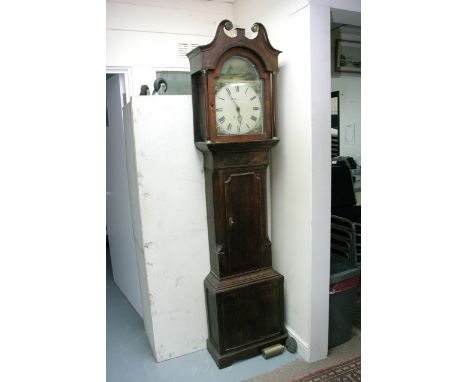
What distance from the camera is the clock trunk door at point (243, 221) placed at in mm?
2287

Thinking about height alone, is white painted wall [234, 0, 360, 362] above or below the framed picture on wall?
below

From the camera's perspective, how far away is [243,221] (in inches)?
92.0

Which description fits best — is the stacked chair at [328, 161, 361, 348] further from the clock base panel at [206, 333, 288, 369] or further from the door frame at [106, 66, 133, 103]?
the door frame at [106, 66, 133, 103]

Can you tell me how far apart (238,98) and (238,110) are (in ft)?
0.23

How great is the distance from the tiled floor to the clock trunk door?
0.59 metres

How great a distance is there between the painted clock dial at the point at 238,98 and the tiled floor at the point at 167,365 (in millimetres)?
1432

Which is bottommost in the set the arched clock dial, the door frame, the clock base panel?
the clock base panel

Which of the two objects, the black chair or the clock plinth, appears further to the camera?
the black chair

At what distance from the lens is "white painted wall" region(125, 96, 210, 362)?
221 centimetres

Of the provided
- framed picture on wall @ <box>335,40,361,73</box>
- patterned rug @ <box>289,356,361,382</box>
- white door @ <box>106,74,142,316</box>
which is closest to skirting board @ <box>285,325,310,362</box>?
patterned rug @ <box>289,356,361,382</box>
